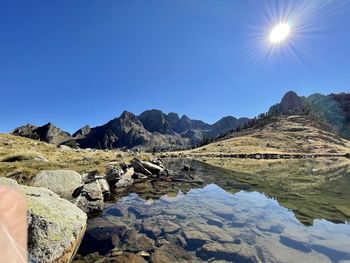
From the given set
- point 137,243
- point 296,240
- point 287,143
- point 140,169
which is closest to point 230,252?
point 296,240

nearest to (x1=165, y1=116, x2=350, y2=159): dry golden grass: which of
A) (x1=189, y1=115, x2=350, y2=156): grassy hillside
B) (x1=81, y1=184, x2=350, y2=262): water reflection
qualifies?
(x1=189, y1=115, x2=350, y2=156): grassy hillside

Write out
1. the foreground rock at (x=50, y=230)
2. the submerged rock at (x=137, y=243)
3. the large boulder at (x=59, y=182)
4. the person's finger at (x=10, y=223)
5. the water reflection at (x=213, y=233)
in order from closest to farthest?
the person's finger at (x=10, y=223) → the foreground rock at (x=50, y=230) → the water reflection at (x=213, y=233) → the submerged rock at (x=137, y=243) → the large boulder at (x=59, y=182)

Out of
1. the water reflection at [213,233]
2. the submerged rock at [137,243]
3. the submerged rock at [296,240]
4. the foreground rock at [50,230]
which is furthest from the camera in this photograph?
the submerged rock at [296,240]

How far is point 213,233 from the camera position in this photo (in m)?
13.5

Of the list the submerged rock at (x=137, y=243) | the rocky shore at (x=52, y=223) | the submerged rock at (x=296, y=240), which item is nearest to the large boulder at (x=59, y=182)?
the rocky shore at (x=52, y=223)

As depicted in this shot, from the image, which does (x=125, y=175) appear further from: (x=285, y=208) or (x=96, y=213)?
(x=285, y=208)

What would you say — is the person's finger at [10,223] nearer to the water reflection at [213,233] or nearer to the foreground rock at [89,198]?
the water reflection at [213,233]

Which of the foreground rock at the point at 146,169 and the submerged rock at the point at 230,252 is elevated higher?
the foreground rock at the point at 146,169

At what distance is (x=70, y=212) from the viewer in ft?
36.5

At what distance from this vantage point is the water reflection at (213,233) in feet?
36.5

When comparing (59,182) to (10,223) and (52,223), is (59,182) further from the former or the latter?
(10,223)

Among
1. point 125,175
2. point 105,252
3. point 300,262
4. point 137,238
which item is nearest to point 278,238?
point 300,262

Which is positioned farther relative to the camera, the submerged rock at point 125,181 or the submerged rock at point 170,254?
the submerged rock at point 125,181

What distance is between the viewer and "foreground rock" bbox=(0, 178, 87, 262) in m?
8.46
